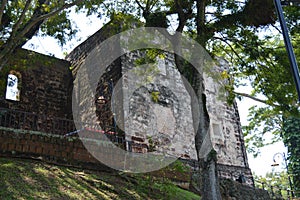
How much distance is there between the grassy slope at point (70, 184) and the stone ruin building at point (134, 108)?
8.30 ft

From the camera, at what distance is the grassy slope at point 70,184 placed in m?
7.09

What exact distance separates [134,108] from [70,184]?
6.00 metres

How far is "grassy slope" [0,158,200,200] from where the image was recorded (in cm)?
709

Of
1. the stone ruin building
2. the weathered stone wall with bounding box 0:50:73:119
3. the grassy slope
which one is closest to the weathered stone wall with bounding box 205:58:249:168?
the stone ruin building

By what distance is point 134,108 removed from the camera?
538 inches

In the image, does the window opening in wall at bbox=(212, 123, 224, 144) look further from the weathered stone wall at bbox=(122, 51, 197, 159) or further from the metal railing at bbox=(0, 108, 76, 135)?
Answer: the metal railing at bbox=(0, 108, 76, 135)

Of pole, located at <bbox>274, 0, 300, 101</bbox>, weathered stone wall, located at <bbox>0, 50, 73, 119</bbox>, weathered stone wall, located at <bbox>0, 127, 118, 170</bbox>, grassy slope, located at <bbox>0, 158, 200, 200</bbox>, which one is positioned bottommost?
grassy slope, located at <bbox>0, 158, 200, 200</bbox>

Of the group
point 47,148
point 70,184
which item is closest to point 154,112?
point 47,148

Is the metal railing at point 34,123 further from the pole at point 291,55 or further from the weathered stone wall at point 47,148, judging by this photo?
the pole at point 291,55

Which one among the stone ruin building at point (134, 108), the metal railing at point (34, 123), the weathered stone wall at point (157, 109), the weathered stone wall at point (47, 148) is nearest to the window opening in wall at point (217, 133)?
the stone ruin building at point (134, 108)

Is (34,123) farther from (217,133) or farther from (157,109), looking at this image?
(217,133)

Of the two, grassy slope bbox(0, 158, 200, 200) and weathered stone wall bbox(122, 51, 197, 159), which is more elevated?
weathered stone wall bbox(122, 51, 197, 159)

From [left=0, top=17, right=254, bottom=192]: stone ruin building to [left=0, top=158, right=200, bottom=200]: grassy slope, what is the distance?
253 centimetres

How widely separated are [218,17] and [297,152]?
1115 centimetres
